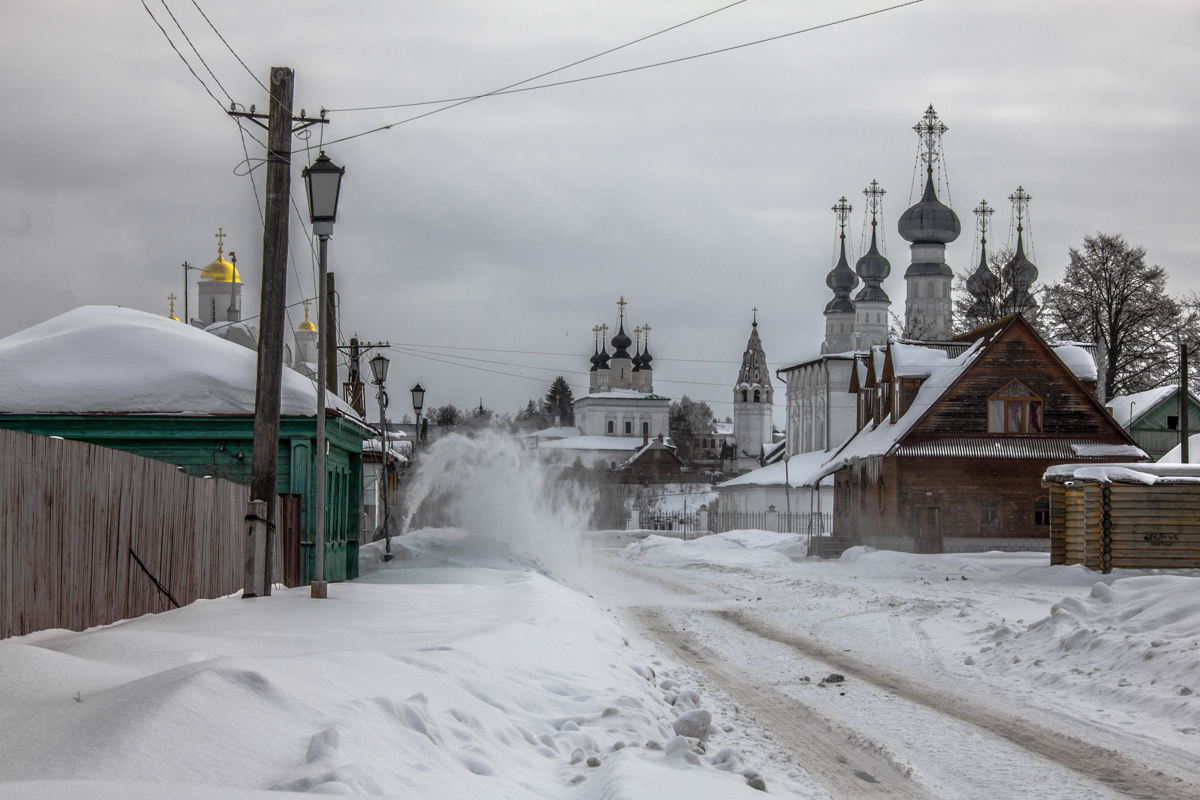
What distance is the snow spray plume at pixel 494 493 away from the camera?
100ft

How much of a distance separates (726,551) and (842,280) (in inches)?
2404

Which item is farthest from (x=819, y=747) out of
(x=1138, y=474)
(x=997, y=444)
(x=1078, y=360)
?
(x=1078, y=360)

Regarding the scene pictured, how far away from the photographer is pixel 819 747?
805 cm

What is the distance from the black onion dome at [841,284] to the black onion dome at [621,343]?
49549 mm

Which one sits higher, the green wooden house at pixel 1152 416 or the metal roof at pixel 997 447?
the green wooden house at pixel 1152 416

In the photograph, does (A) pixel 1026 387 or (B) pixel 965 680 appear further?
(A) pixel 1026 387

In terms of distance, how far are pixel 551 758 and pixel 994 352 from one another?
32.4 metres

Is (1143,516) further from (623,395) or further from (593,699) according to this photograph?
(623,395)

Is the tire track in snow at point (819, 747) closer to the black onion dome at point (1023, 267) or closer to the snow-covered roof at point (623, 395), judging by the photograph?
the black onion dome at point (1023, 267)

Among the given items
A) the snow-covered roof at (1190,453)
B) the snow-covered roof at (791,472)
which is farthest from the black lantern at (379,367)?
the snow-covered roof at (791,472)

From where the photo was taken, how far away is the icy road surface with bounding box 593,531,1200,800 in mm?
7406

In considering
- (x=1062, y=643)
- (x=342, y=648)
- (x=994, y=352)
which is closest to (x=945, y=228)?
(x=994, y=352)

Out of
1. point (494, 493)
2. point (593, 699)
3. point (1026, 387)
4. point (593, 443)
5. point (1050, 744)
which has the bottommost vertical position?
point (1050, 744)

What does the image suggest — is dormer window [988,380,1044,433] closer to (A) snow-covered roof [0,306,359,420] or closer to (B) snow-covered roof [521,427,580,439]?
(A) snow-covered roof [0,306,359,420]
